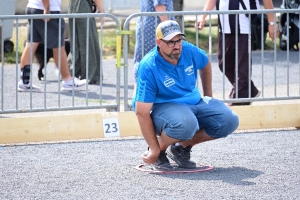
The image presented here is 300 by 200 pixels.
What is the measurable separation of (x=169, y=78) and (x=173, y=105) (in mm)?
234

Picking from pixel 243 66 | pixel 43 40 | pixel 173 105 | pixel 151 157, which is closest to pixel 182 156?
pixel 151 157

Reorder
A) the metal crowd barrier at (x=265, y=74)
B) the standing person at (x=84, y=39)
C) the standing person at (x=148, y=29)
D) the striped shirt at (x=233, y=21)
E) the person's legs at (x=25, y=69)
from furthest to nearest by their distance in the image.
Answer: the standing person at (x=84, y=39) → the person's legs at (x=25, y=69) → the striped shirt at (x=233, y=21) → the standing person at (x=148, y=29) → the metal crowd barrier at (x=265, y=74)

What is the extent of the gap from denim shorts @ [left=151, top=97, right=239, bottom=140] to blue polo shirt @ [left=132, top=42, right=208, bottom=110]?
0.09m

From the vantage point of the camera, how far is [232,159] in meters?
7.66

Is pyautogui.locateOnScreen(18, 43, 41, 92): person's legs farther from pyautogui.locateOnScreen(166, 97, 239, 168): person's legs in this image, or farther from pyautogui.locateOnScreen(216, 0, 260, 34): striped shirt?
pyautogui.locateOnScreen(166, 97, 239, 168): person's legs

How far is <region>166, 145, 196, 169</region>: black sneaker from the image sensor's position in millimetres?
7262

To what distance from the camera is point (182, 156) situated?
23.9 ft

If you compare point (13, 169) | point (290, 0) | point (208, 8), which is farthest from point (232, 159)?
point (290, 0)

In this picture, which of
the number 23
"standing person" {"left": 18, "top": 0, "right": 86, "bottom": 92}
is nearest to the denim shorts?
the number 23

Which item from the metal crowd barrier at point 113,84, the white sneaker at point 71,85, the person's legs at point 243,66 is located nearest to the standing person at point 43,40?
the white sneaker at point 71,85

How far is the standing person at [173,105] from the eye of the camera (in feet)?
23.1

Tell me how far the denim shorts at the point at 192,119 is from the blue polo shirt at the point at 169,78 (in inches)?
3.4

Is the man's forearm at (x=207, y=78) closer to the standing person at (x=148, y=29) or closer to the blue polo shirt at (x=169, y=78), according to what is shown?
the blue polo shirt at (x=169, y=78)

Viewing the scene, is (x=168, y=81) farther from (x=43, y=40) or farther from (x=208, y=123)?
(x=43, y=40)
